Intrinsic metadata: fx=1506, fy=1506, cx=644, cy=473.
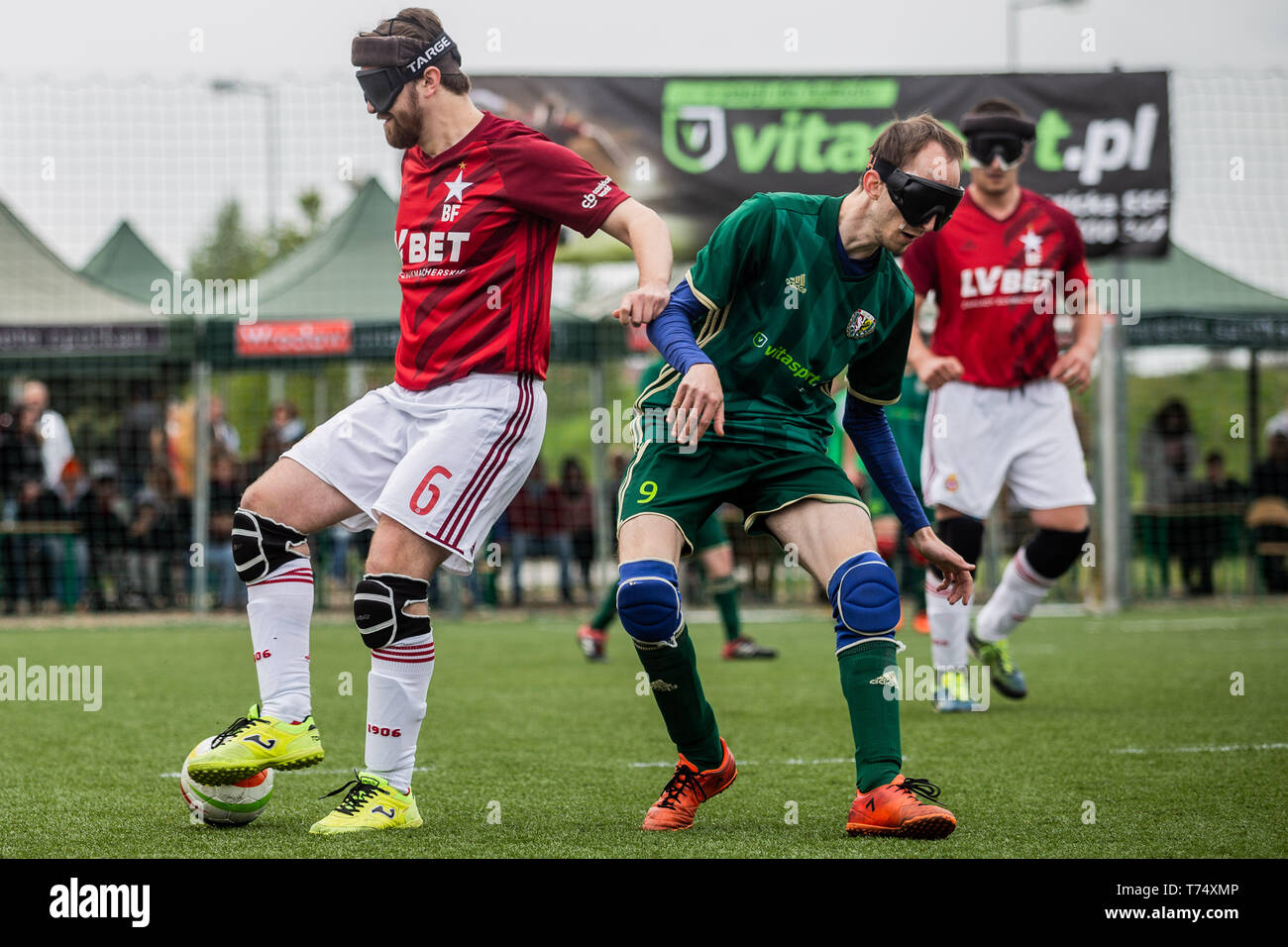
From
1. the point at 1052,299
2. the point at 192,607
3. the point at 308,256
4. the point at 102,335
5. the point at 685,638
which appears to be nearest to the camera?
the point at 685,638

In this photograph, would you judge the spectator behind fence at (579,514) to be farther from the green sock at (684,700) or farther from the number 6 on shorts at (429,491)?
the number 6 on shorts at (429,491)

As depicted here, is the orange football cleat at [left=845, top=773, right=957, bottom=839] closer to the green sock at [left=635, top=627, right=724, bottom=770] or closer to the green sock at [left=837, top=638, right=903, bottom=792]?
the green sock at [left=837, top=638, right=903, bottom=792]

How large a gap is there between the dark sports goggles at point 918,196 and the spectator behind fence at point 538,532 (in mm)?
12339

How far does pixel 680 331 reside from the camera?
161 inches

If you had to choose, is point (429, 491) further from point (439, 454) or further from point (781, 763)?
point (781, 763)

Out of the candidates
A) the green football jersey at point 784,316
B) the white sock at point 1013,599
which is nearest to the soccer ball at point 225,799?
the green football jersey at point 784,316

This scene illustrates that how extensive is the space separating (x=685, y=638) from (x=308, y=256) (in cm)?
1332

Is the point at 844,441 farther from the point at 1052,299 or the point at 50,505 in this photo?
the point at 50,505

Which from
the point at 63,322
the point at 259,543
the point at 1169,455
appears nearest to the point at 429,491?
the point at 259,543

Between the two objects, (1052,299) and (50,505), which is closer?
(1052,299)

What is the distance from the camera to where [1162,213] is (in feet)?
50.5

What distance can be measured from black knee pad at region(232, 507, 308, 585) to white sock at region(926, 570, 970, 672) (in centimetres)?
350
